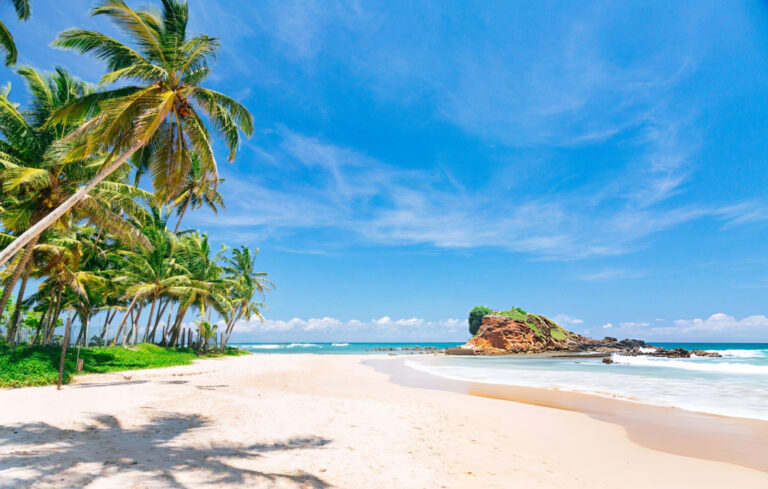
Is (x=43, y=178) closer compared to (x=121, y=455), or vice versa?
(x=121, y=455)

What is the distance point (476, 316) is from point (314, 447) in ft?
259

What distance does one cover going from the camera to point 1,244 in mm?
16234

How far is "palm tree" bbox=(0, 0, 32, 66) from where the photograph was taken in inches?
375

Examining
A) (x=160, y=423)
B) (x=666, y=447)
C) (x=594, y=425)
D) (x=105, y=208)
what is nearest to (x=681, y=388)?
(x=594, y=425)

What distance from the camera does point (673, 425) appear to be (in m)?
9.91

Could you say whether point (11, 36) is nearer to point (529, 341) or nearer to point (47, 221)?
point (47, 221)

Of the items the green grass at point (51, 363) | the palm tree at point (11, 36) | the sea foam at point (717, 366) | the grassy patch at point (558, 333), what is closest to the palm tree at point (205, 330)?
the green grass at point (51, 363)

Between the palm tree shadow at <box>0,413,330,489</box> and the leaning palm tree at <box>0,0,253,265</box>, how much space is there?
186 inches

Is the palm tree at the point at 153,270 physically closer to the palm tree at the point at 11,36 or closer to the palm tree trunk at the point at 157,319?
the palm tree trunk at the point at 157,319

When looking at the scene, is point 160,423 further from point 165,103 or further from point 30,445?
point 165,103

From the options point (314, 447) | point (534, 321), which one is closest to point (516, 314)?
point (534, 321)

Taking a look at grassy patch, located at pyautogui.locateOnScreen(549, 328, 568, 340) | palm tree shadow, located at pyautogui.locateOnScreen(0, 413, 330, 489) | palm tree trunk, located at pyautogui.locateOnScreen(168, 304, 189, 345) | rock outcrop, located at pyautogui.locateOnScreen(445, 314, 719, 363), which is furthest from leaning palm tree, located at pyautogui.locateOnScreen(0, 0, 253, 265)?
grassy patch, located at pyautogui.locateOnScreen(549, 328, 568, 340)

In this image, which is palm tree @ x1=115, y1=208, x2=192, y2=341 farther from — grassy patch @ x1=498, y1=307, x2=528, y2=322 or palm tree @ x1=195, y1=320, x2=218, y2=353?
grassy patch @ x1=498, y1=307, x2=528, y2=322

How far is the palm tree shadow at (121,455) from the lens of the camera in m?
4.96
